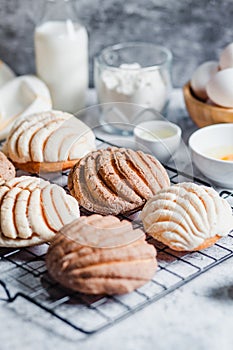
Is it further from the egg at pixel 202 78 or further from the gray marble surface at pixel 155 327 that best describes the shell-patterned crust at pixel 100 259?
the egg at pixel 202 78

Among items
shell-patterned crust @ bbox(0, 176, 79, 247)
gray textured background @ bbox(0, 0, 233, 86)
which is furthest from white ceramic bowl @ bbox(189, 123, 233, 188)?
gray textured background @ bbox(0, 0, 233, 86)

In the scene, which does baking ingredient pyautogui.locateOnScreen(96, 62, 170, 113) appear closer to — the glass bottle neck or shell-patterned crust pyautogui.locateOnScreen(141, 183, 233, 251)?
the glass bottle neck

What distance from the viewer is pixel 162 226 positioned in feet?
4.28

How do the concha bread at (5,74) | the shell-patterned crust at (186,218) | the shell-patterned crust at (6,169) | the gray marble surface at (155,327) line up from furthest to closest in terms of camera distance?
the concha bread at (5,74)
the shell-patterned crust at (6,169)
the shell-patterned crust at (186,218)
the gray marble surface at (155,327)

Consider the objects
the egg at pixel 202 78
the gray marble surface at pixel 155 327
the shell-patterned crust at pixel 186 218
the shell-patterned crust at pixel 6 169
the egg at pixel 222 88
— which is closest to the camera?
the gray marble surface at pixel 155 327

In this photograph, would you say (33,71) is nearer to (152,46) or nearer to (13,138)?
(152,46)

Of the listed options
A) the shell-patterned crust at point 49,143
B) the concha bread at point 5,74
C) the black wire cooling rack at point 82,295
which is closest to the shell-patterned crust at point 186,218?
the black wire cooling rack at point 82,295

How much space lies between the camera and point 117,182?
1384 millimetres

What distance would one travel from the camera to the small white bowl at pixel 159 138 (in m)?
1.56

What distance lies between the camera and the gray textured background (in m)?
2.03

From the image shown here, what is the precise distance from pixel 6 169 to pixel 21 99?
1.46ft

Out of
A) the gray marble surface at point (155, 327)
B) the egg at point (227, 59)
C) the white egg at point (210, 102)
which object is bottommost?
the gray marble surface at point (155, 327)

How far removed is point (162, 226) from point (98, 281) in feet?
0.66

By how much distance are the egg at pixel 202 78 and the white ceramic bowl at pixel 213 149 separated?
15 cm
